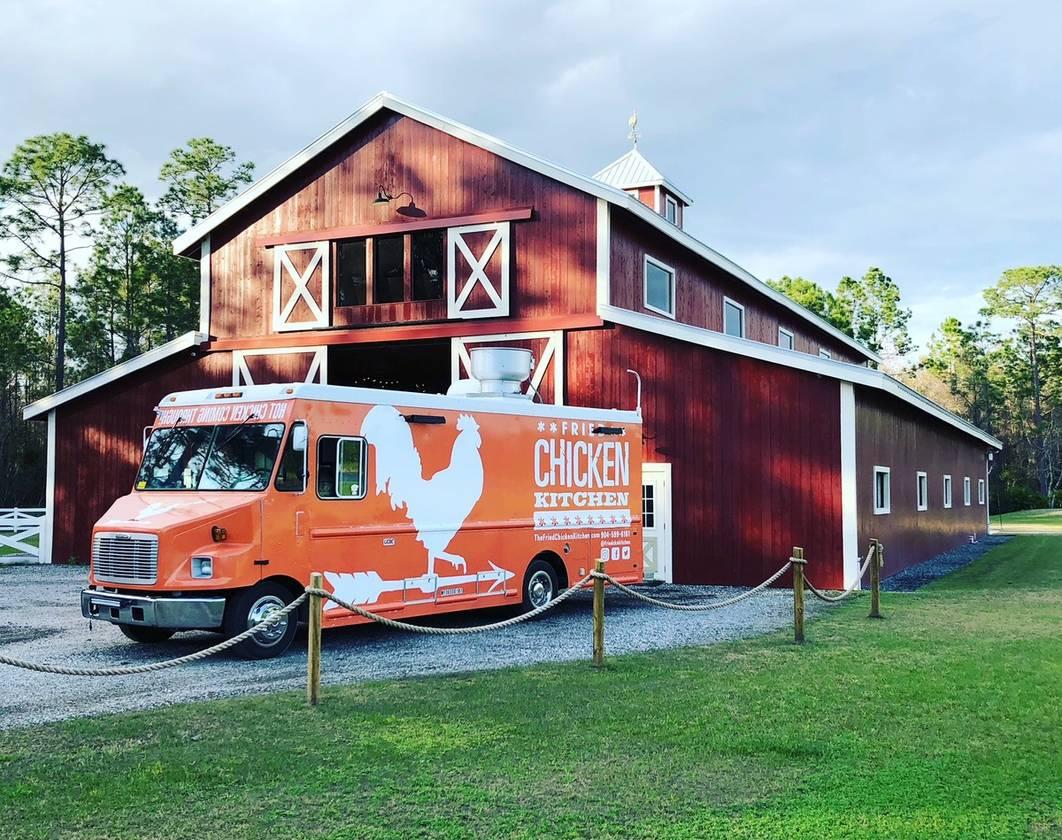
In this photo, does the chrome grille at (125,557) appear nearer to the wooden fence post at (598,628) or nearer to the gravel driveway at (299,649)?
the gravel driveway at (299,649)

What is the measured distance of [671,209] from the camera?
29.0 m

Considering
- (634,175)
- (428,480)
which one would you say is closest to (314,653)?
(428,480)

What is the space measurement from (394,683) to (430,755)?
242 centimetres

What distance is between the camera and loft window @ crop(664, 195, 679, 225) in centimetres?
2855

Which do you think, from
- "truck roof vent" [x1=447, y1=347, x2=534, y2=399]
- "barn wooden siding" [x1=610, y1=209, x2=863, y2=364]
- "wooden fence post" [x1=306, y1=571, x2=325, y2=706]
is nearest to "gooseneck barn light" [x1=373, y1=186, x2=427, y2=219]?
"barn wooden siding" [x1=610, y1=209, x2=863, y2=364]

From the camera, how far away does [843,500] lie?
54.0 ft

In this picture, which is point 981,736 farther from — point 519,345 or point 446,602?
point 519,345

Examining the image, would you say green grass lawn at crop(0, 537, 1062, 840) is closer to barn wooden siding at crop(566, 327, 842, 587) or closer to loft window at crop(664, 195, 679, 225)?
barn wooden siding at crop(566, 327, 842, 587)

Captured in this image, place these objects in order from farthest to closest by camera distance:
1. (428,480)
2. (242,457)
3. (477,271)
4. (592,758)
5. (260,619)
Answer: (477,271)
(428,480)
(242,457)
(260,619)
(592,758)

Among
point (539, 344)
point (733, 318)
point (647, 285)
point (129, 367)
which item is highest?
point (733, 318)

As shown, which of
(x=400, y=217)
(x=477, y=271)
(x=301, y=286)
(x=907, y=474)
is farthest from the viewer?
(x=301, y=286)

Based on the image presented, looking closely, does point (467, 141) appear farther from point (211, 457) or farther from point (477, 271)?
point (211, 457)

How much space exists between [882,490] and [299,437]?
1193 cm

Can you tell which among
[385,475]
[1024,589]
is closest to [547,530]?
[385,475]
